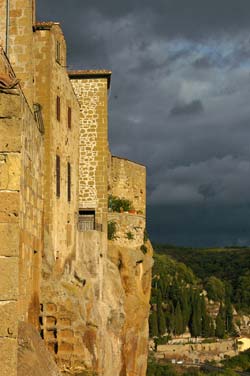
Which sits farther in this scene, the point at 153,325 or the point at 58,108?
the point at 153,325

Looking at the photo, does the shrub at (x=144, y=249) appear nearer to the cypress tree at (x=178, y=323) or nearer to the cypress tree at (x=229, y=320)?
the cypress tree at (x=178, y=323)

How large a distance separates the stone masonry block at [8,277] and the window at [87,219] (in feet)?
68.4

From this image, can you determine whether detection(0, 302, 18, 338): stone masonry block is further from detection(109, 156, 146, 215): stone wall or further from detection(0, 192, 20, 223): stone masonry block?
detection(109, 156, 146, 215): stone wall

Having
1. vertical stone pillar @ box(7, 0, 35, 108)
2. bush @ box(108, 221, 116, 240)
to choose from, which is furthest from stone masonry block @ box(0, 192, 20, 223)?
bush @ box(108, 221, 116, 240)

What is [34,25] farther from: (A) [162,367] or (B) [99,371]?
(A) [162,367]

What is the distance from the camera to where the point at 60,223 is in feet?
79.7

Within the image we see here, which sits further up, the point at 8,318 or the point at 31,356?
the point at 8,318

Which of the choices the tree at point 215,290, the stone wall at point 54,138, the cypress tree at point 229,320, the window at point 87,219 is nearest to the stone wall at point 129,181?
the window at point 87,219

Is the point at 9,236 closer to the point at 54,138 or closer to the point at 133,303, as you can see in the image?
the point at 54,138

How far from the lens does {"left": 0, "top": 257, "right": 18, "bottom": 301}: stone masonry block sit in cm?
863

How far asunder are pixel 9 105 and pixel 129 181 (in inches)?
1078

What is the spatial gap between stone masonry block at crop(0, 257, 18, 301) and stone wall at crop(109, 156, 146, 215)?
84.6ft

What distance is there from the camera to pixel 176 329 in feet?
387

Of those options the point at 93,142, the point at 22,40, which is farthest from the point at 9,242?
the point at 93,142
